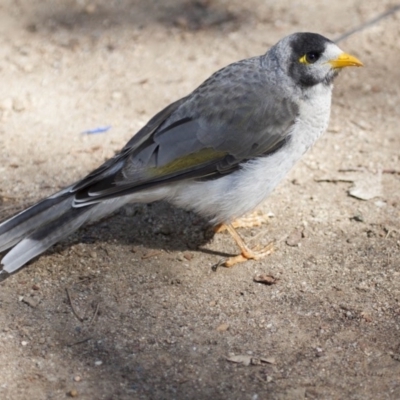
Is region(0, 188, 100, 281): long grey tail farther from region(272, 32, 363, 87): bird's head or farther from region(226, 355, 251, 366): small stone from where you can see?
region(272, 32, 363, 87): bird's head

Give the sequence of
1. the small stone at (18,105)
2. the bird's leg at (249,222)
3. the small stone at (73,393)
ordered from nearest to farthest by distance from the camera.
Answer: the small stone at (73,393), the bird's leg at (249,222), the small stone at (18,105)

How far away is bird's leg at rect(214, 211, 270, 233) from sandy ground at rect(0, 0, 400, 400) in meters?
0.06

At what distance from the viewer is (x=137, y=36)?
9.73m

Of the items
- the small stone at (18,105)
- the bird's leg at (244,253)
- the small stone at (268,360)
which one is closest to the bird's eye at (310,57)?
the bird's leg at (244,253)

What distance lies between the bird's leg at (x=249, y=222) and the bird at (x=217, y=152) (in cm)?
37

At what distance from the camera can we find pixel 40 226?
5875 millimetres

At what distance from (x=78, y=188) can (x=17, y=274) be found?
0.86 metres

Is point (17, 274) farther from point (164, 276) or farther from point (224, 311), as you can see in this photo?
point (224, 311)

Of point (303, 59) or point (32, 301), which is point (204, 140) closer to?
point (303, 59)

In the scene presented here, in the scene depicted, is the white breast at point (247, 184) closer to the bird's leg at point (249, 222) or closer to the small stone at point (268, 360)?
the bird's leg at point (249, 222)

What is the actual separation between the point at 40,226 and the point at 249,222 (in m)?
1.96

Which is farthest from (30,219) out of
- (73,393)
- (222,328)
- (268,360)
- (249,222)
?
(268,360)

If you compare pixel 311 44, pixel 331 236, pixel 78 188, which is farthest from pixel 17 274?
pixel 311 44

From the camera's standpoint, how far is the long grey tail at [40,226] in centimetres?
579
